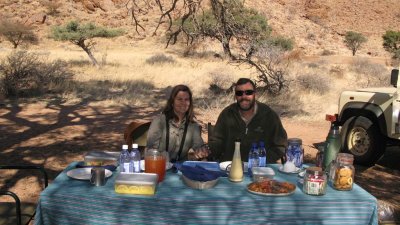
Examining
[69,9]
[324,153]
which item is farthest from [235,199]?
[69,9]

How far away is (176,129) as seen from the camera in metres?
3.82

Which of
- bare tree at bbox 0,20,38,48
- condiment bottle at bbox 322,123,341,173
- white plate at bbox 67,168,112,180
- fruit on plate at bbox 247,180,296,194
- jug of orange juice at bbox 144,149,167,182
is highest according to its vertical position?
bare tree at bbox 0,20,38,48

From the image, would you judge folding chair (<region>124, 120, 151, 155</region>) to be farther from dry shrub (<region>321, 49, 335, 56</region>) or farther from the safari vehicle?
dry shrub (<region>321, 49, 335, 56</region>)

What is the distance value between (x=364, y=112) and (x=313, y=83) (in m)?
7.25

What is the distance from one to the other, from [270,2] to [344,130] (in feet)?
138

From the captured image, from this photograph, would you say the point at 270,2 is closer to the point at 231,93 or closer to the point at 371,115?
the point at 231,93

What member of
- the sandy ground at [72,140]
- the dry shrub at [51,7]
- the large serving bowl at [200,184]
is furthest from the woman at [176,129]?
the dry shrub at [51,7]

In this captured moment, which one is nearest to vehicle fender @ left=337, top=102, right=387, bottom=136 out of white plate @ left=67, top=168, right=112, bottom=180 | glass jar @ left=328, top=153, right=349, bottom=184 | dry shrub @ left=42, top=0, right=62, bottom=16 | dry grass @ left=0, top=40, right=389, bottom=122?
glass jar @ left=328, top=153, right=349, bottom=184

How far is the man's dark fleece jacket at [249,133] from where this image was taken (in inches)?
147

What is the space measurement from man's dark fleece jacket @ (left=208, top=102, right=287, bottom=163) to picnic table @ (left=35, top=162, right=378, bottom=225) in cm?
118

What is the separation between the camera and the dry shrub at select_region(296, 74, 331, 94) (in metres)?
13.0

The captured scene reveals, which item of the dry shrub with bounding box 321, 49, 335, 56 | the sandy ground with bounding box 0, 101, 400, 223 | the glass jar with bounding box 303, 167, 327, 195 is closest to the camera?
the glass jar with bounding box 303, 167, 327, 195

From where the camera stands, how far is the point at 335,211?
2512mm

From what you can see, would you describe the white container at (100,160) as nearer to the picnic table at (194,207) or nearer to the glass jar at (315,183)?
the picnic table at (194,207)
